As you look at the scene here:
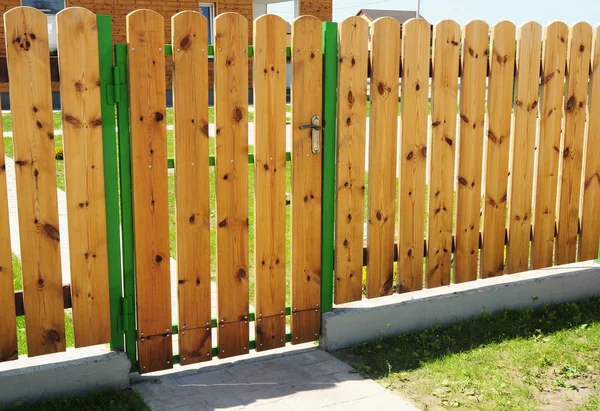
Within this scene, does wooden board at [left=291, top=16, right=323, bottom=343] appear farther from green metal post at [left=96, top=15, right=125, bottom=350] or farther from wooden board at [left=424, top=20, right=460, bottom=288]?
green metal post at [left=96, top=15, right=125, bottom=350]

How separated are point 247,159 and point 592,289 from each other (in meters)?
2.96

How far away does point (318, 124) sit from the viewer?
14.1ft

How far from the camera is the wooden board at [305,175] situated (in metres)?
4.18

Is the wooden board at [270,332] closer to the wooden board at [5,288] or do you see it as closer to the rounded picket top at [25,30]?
the wooden board at [5,288]

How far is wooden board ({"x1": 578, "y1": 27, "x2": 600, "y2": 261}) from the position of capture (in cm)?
527

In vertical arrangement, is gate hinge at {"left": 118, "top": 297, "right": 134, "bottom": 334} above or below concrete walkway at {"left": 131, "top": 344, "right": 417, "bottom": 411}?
above

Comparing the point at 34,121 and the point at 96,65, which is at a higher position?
the point at 96,65

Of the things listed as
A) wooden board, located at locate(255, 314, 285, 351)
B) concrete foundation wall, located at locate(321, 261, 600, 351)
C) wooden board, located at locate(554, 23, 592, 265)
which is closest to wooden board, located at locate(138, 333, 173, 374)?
wooden board, located at locate(255, 314, 285, 351)

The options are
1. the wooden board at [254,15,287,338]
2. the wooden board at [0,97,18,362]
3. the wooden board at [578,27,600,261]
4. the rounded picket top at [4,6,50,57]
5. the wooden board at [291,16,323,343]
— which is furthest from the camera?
the wooden board at [578,27,600,261]

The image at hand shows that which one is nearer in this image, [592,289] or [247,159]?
[247,159]

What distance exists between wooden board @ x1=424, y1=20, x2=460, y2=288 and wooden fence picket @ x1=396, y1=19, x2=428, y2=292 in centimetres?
6

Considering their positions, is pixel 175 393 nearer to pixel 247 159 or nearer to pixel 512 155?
pixel 247 159

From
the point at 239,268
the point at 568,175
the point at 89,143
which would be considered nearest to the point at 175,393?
the point at 239,268

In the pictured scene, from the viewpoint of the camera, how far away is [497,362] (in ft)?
14.4
